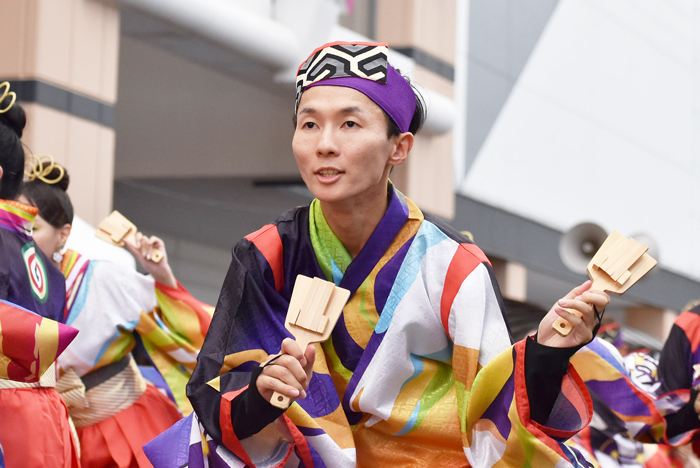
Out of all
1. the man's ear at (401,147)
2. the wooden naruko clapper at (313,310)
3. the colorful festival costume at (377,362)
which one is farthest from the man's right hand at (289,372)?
the man's ear at (401,147)

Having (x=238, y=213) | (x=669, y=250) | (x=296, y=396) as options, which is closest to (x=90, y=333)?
(x=296, y=396)

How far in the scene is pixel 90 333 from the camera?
12.0ft

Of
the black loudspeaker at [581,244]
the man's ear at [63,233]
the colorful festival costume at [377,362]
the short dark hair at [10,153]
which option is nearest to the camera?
the colorful festival costume at [377,362]

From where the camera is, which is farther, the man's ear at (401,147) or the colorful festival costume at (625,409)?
the colorful festival costume at (625,409)

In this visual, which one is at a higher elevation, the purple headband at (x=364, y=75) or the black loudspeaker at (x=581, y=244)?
the purple headband at (x=364, y=75)

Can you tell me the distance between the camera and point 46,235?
348 centimetres

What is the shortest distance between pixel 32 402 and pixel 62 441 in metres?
0.16

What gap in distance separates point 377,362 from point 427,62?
23.8 ft

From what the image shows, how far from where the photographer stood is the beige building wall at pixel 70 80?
16.8 feet

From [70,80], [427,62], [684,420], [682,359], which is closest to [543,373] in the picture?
[684,420]

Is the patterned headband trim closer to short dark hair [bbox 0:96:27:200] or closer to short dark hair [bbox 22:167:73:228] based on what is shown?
short dark hair [bbox 0:96:27:200]

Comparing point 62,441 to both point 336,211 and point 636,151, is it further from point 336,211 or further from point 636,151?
point 636,151

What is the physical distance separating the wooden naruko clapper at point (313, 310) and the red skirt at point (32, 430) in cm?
91

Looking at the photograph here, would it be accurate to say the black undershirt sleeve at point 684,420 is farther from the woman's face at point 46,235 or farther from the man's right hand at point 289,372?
the woman's face at point 46,235
